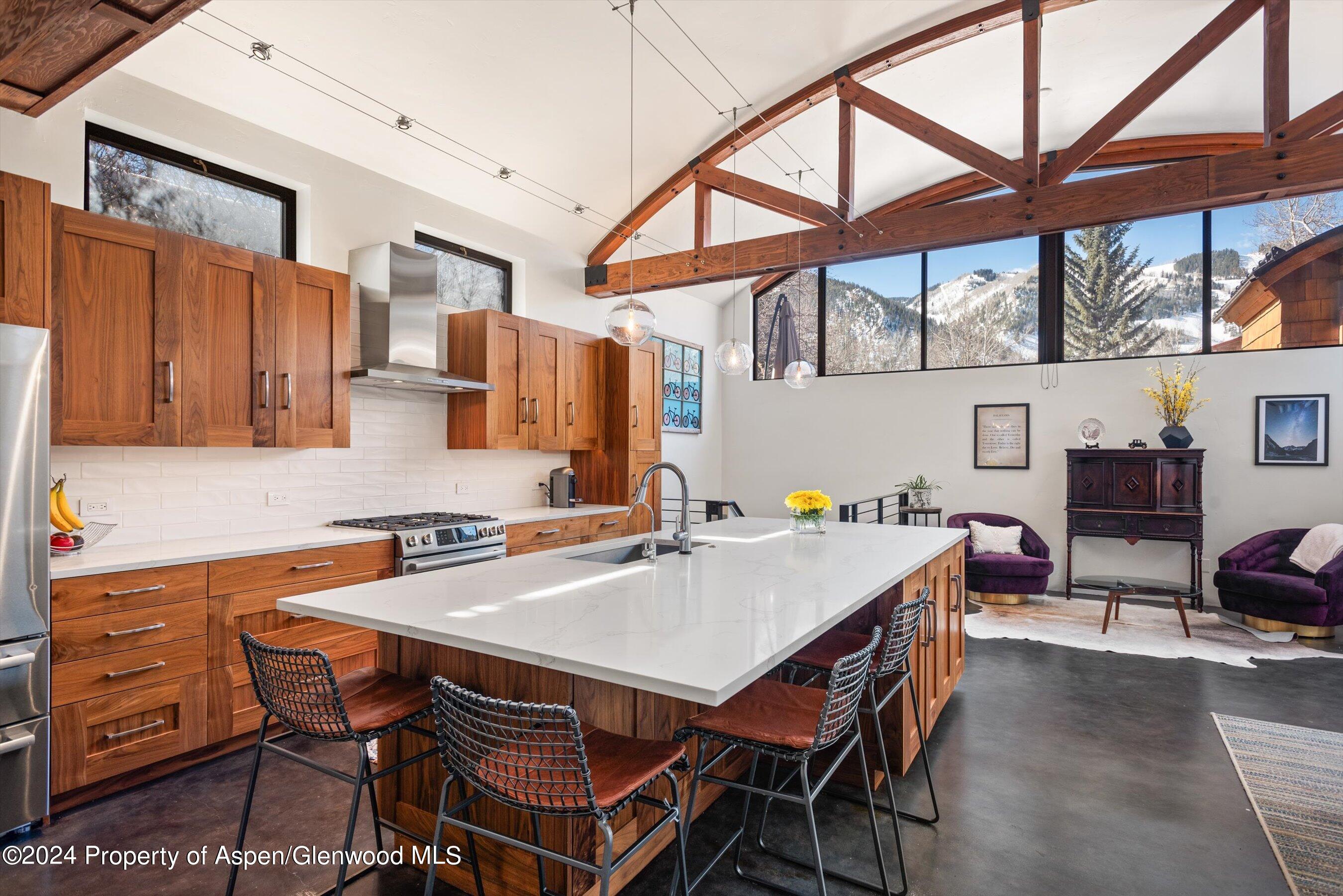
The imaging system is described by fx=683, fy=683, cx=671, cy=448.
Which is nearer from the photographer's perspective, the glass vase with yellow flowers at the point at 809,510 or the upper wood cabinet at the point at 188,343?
the upper wood cabinet at the point at 188,343

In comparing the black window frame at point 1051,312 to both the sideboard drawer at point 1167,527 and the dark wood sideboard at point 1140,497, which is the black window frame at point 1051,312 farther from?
the sideboard drawer at point 1167,527

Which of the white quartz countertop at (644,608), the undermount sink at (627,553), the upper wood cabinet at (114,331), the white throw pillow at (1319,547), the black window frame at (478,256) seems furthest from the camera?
the white throw pillow at (1319,547)

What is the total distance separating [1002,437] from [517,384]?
15.8 feet

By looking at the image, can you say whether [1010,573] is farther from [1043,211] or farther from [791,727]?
[791,727]

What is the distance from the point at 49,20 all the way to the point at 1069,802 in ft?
13.8

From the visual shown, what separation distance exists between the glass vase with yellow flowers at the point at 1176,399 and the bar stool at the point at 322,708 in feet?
21.0

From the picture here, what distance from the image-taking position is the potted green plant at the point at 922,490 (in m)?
6.95

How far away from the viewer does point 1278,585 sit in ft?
15.8

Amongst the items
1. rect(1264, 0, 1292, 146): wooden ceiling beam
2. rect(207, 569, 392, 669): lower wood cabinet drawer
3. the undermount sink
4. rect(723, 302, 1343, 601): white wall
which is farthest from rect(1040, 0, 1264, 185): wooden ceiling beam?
rect(207, 569, 392, 669): lower wood cabinet drawer

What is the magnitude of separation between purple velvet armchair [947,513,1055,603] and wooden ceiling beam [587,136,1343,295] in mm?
2421

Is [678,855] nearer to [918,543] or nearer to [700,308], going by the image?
[918,543]

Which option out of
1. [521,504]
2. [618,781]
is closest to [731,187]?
[521,504]

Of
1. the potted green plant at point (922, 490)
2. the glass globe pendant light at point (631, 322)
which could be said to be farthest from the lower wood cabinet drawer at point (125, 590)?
the potted green plant at point (922, 490)

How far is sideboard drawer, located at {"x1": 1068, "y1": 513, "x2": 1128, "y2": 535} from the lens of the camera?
19.5ft
